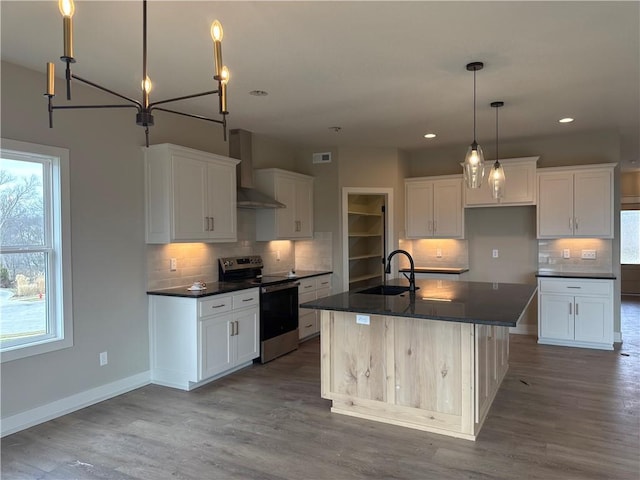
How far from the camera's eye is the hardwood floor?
2.67 metres

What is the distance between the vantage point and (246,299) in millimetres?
4656

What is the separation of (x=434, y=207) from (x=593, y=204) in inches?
78.3

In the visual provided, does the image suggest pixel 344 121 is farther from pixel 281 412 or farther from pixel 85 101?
pixel 281 412

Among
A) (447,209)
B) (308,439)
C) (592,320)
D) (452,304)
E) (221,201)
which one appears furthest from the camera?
(447,209)

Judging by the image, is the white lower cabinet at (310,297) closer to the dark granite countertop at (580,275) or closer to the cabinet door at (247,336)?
the cabinet door at (247,336)

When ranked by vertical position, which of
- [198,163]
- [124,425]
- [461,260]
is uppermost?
[198,163]

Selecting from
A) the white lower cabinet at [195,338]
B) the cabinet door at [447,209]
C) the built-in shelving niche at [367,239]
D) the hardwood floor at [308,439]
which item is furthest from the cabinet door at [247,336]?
the cabinet door at [447,209]

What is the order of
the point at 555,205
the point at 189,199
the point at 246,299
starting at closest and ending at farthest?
the point at 189,199 → the point at 246,299 → the point at 555,205

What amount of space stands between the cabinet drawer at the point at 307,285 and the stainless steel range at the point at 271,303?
0.14m

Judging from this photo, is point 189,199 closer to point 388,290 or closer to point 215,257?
point 215,257

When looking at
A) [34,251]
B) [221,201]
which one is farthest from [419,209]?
[34,251]

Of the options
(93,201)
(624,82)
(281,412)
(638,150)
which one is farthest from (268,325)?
(638,150)

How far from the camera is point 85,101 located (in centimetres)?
377

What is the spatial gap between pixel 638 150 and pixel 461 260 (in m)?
3.37
